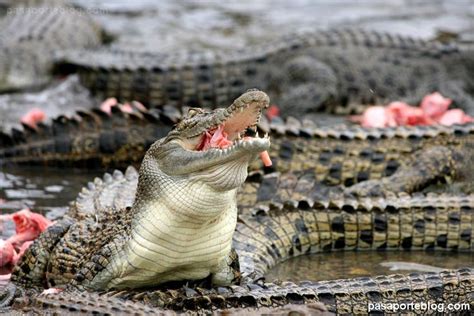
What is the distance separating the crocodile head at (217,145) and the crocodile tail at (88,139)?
2.49 metres

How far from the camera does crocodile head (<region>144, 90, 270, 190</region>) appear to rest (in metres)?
4.11

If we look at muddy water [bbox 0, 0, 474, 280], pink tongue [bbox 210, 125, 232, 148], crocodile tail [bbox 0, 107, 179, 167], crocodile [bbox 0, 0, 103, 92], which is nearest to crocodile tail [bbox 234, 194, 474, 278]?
pink tongue [bbox 210, 125, 232, 148]

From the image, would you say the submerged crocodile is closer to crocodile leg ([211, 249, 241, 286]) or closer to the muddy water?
crocodile leg ([211, 249, 241, 286])

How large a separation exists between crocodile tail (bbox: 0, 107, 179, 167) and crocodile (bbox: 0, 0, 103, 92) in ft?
9.15

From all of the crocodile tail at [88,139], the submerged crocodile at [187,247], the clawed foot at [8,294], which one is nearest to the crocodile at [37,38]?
the crocodile tail at [88,139]

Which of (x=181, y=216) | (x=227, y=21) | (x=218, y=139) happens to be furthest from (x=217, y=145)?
(x=227, y=21)

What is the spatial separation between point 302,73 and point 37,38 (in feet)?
9.66

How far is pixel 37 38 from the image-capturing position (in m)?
11.1

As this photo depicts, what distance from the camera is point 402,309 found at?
4516 mm

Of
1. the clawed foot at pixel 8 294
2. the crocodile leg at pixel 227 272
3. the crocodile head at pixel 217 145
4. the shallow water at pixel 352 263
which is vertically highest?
the crocodile head at pixel 217 145

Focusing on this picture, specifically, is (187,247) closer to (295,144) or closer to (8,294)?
(8,294)

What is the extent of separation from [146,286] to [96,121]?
2729 millimetres

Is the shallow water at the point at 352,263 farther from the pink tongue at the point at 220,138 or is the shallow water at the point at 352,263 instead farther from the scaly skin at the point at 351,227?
the pink tongue at the point at 220,138

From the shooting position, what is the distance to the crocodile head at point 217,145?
411cm
